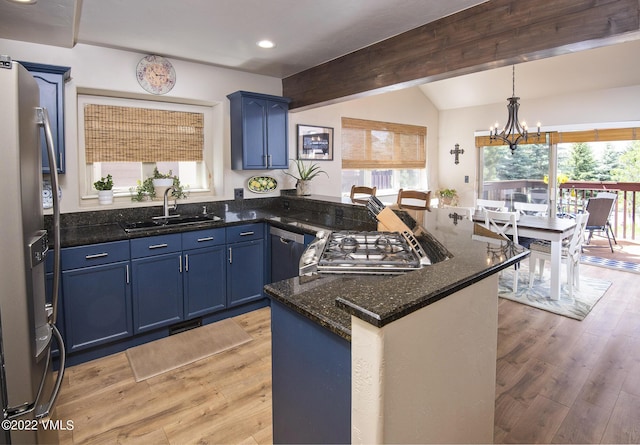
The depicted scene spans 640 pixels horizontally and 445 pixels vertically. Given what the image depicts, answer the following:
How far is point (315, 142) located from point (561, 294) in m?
3.28

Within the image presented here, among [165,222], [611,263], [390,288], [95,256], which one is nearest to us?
[390,288]

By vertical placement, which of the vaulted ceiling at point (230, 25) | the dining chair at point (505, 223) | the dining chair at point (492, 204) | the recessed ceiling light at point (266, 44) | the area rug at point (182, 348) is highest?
the recessed ceiling light at point (266, 44)

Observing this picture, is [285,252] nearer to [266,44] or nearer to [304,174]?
[304,174]

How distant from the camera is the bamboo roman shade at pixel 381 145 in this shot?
5.33 meters

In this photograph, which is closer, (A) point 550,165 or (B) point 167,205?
(B) point 167,205

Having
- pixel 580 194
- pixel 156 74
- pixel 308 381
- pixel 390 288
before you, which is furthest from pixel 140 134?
pixel 580 194

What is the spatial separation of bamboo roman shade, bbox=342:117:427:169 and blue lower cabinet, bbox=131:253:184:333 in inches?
116

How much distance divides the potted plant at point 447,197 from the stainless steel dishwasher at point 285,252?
4.03 m

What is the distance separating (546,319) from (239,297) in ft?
9.23

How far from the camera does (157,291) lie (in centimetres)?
298

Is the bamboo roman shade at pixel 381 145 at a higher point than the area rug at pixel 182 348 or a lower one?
higher

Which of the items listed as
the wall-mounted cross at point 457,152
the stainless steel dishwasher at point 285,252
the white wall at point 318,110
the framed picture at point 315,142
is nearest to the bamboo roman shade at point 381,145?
the white wall at point 318,110

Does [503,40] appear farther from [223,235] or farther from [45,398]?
[45,398]

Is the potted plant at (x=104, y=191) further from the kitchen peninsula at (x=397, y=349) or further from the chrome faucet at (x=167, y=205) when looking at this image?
the kitchen peninsula at (x=397, y=349)
